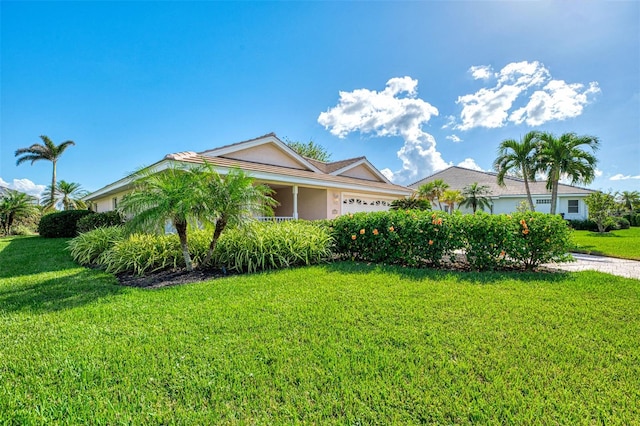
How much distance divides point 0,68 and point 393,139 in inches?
854

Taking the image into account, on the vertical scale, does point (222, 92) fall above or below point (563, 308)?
above

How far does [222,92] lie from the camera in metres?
13.6

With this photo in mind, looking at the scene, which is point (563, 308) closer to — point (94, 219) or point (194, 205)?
point (194, 205)

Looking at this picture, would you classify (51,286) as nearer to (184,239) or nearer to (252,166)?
(184,239)

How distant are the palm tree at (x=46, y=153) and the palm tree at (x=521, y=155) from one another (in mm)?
37114

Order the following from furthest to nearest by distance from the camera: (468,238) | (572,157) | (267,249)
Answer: (572,157) < (267,249) < (468,238)

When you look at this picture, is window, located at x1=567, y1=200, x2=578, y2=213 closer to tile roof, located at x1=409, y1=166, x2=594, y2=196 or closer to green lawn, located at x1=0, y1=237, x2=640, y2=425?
tile roof, located at x1=409, y1=166, x2=594, y2=196

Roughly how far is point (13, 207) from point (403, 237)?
94.4 ft

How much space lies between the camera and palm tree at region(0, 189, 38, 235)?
20.9 m

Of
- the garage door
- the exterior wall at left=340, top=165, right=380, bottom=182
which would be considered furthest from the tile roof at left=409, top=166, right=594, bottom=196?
the garage door

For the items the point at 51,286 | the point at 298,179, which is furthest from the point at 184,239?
the point at 298,179

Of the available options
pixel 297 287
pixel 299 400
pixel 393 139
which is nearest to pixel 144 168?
pixel 297 287

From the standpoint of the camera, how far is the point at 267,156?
15.0 meters

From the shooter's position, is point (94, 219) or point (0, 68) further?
point (94, 219)
